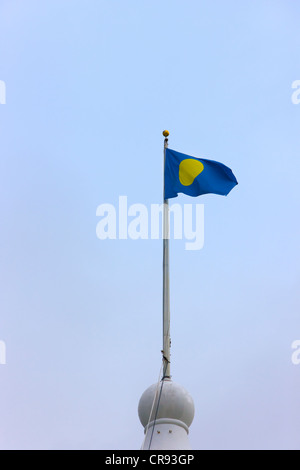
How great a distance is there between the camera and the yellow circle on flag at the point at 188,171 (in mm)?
20281

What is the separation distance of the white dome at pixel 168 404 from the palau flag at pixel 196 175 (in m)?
6.85

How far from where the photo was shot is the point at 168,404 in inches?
585

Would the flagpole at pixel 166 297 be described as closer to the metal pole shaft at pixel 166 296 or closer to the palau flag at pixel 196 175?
the metal pole shaft at pixel 166 296

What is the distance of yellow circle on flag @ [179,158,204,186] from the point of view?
66.5 feet

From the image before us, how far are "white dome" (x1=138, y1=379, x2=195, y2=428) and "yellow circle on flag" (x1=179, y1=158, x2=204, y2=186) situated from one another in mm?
7031

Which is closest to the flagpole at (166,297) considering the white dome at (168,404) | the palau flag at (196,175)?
the white dome at (168,404)

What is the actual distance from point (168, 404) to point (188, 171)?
7.85m
